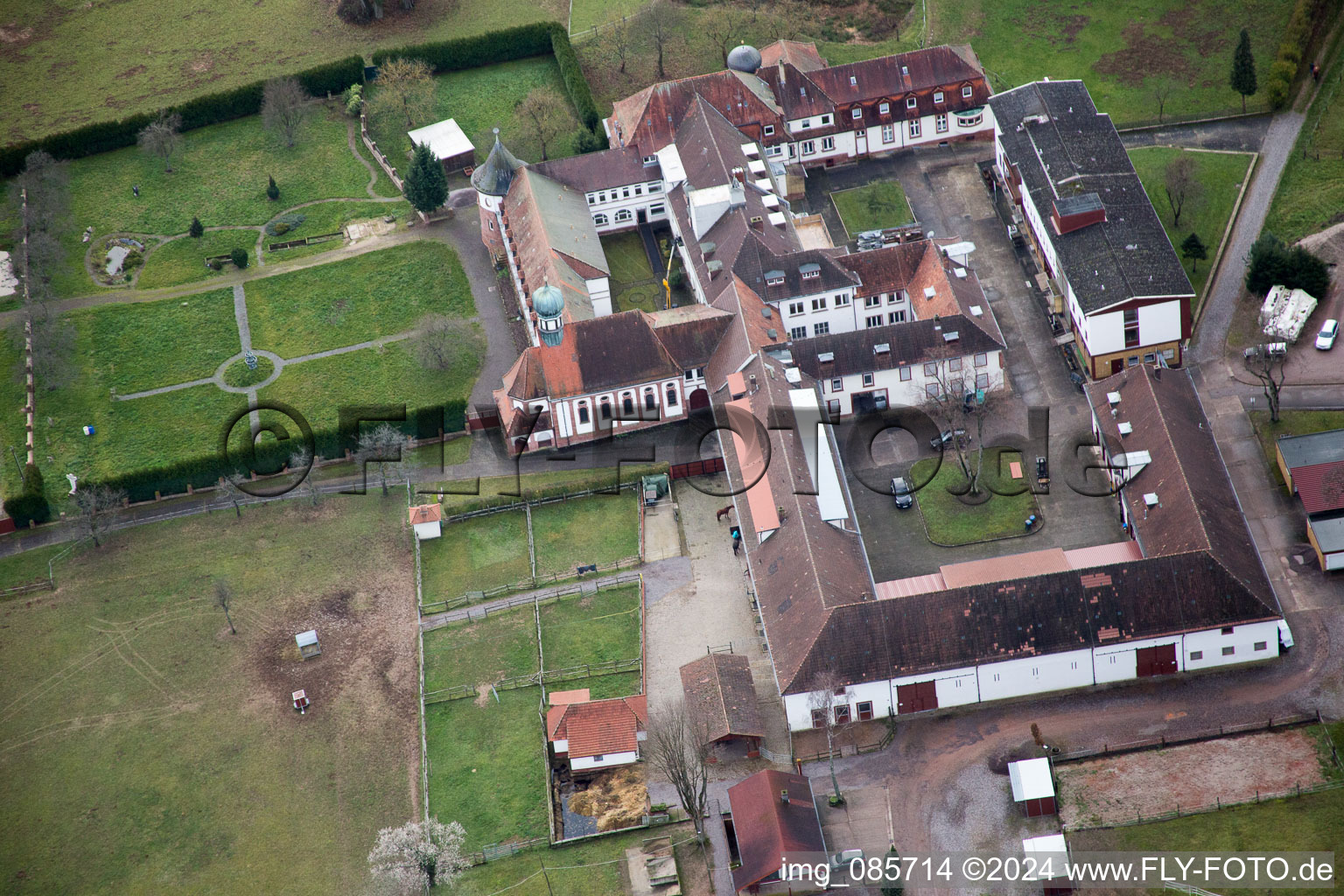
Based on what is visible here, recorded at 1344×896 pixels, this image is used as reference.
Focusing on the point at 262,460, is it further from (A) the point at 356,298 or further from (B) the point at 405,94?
(B) the point at 405,94

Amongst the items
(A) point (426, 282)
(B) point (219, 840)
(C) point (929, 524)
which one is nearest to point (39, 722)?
(B) point (219, 840)

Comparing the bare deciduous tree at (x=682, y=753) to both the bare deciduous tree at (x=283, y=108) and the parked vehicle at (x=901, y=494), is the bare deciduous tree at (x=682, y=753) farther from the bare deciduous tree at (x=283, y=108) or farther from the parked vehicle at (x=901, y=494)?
the bare deciduous tree at (x=283, y=108)

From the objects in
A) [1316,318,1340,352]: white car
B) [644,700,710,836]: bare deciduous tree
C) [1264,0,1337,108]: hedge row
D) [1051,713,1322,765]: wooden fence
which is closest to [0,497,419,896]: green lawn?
[644,700,710,836]: bare deciduous tree

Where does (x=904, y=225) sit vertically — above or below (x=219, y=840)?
above

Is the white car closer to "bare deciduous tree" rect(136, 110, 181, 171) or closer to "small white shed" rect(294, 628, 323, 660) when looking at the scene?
"small white shed" rect(294, 628, 323, 660)

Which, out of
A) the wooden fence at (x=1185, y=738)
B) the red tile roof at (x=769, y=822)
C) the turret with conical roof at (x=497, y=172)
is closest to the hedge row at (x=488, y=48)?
the turret with conical roof at (x=497, y=172)

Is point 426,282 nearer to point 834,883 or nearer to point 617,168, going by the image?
point 617,168
